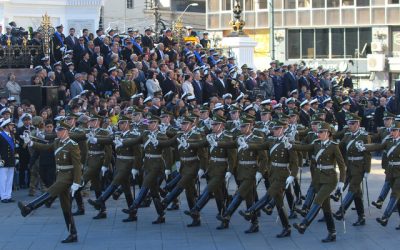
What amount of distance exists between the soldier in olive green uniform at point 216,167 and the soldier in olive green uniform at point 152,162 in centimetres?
67

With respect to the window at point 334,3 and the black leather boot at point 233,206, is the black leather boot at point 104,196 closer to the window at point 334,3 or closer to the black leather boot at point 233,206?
the black leather boot at point 233,206

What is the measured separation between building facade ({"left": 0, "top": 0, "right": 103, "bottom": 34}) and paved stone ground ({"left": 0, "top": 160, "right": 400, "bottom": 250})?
1953 cm

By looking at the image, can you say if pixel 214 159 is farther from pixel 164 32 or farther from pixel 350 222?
pixel 164 32

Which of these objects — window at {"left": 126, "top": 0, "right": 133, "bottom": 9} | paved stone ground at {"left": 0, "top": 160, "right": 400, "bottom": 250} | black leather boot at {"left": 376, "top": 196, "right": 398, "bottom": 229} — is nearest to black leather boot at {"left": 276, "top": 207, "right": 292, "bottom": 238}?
paved stone ground at {"left": 0, "top": 160, "right": 400, "bottom": 250}

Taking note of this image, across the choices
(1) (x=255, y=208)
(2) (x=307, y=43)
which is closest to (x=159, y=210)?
(1) (x=255, y=208)

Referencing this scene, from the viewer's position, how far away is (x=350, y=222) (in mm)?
16859

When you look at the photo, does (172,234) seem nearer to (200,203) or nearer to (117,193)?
(200,203)

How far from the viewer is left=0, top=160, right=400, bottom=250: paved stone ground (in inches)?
582

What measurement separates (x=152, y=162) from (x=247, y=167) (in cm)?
205

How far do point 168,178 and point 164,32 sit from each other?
497 inches

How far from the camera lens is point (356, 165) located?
16328mm

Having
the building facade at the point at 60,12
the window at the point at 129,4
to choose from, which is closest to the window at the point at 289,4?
the window at the point at 129,4

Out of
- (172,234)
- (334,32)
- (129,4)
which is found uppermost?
(129,4)

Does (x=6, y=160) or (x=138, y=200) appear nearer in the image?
(x=138, y=200)
